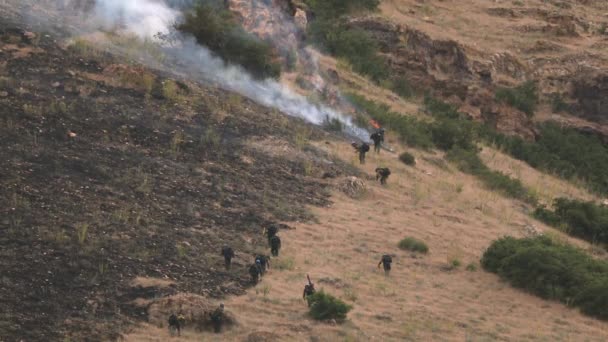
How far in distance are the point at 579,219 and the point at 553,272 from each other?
21.1 ft

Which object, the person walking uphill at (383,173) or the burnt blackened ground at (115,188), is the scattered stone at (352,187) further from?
the person walking uphill at (383,173)

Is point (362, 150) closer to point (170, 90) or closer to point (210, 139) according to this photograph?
point (210, 139)

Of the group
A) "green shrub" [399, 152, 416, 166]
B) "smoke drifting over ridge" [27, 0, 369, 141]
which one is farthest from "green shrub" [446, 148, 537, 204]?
"smoke drifting over ridge" [27, 0, 369, 141]

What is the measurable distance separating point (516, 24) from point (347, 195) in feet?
83.7

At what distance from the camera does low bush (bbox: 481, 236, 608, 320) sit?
61.6 feet

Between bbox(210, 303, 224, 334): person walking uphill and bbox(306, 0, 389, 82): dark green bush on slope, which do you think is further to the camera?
bbox(306, 0, 389, 82): dark green bush on slope

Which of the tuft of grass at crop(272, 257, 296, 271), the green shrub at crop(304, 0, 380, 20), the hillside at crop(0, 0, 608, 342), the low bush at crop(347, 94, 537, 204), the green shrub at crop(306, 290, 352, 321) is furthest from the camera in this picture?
the green shrub at crop(304, 0, 380, 20)

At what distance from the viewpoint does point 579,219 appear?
25453mm

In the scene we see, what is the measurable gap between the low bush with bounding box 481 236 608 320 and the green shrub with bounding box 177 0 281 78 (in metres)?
10.7

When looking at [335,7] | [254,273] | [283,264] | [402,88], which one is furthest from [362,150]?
[335,7]

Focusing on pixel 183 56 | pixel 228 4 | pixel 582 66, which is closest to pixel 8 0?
pixel 183 56

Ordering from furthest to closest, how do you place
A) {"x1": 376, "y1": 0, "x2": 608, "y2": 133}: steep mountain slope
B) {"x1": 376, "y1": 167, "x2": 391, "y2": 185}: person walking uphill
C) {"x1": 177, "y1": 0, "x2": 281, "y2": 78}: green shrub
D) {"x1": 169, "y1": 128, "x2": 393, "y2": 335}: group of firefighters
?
{"x1": 376, "y1": 0, "x2": 608, "y2": 133}: steep mountain slope
{"x1": 177, "y1": 0, "x2": 281, "y2": 78}: green shrub
{"x1": 376, "y1": 167, "x2": 391, "y2": 185}: person walking uphill
{"x1": 169, "y1": 128, "x2": 393, "y2": 335}: group of firefighters

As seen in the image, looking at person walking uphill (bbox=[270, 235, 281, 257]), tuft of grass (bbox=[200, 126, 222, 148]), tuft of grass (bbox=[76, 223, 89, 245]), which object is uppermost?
person walking uphill (bbox=[270, 235, 281, 257])

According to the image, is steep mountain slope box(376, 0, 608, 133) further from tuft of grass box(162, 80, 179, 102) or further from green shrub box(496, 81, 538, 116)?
tuft of grass box(162, 80, 179, 102)
